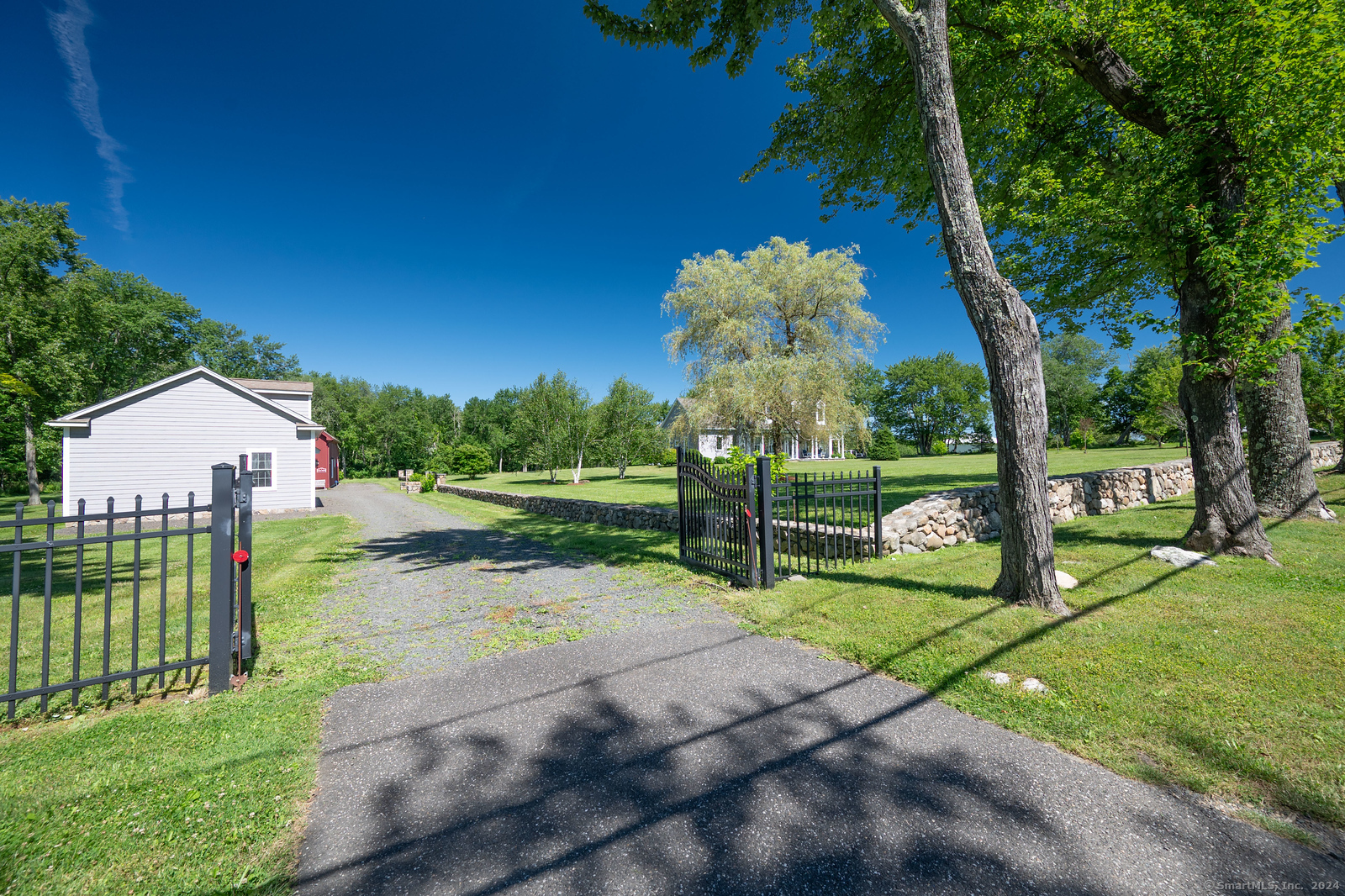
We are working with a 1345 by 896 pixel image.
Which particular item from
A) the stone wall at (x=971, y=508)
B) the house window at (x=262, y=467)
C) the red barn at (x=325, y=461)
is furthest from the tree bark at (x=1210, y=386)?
the red barn at (x=325, y=461)

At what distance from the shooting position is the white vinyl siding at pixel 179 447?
15.0m

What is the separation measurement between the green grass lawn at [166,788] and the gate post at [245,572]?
0.33 metres

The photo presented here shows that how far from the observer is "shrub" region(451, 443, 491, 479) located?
39.3m

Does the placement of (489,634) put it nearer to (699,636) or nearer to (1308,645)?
(699,636)

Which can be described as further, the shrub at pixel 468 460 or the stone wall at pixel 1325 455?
the shrub at pixel 468 460

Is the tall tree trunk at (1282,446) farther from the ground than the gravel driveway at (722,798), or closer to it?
farther from the ground

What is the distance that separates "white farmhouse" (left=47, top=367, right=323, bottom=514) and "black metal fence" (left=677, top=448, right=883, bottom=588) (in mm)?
14733

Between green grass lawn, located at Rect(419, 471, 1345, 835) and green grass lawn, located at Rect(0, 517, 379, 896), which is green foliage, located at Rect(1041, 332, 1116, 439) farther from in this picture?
green grass lawn, located at Rect(0, 517, 379, 896)

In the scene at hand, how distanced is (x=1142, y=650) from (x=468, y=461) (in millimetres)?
40653

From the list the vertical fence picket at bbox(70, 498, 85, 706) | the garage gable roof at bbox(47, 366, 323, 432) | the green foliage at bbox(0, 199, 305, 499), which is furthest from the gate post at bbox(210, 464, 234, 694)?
the garage gable roof at bbox(47, 366, 323, 432)

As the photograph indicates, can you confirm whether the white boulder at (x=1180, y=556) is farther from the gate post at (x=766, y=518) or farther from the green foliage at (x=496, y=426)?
the green foliage at (x=496, y=426)

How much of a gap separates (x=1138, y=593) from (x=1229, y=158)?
19.0 feet

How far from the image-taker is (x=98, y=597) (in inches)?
261

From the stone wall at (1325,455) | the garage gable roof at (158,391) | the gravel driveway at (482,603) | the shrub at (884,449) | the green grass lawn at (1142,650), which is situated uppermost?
the garage gable roof at (158,391)
